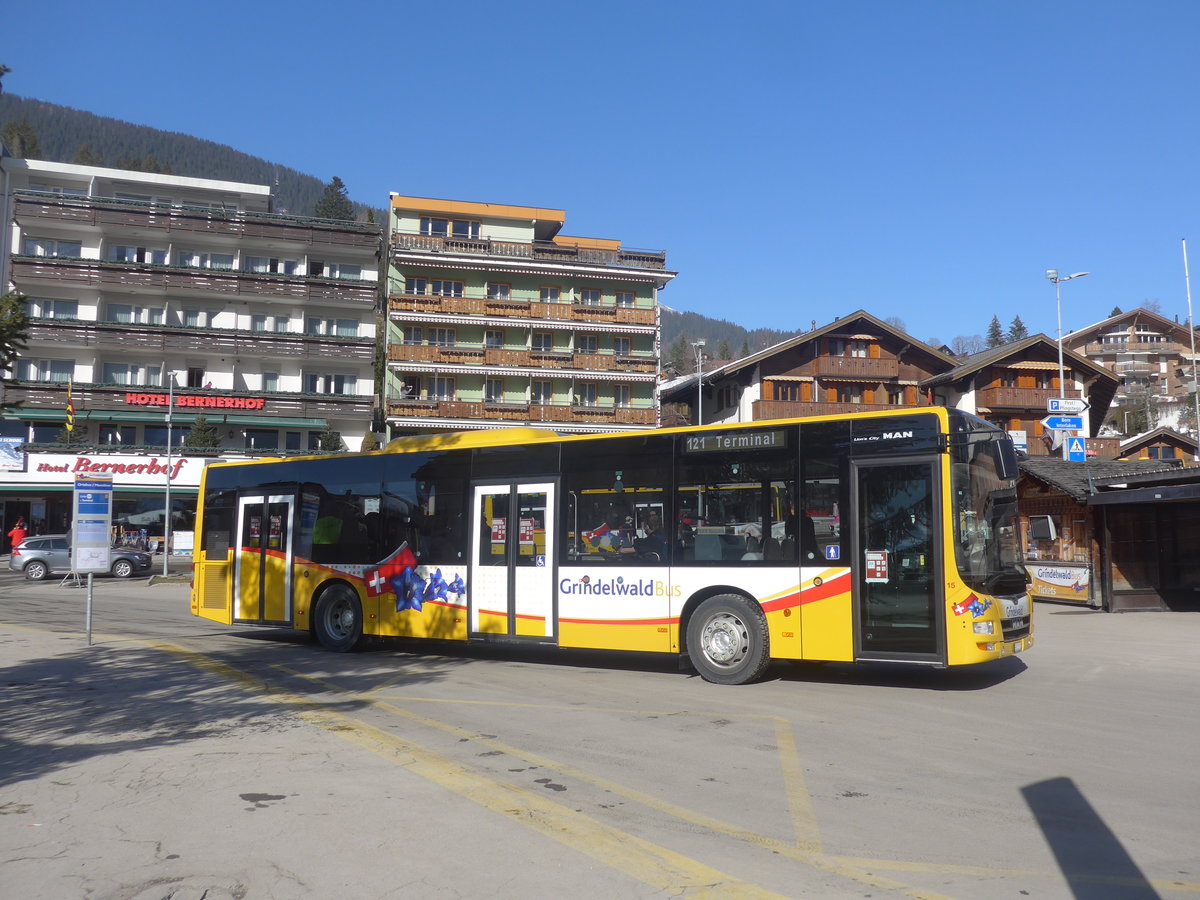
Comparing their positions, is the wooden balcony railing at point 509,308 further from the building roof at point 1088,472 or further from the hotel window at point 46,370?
the building roof at point 1088,472

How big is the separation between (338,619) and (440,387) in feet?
134

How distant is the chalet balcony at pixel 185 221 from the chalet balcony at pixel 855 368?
27.1 m

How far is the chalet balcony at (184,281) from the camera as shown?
4947cm

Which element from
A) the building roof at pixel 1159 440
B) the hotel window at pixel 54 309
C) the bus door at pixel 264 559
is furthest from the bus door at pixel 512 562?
the building roof at pixel 1159 440

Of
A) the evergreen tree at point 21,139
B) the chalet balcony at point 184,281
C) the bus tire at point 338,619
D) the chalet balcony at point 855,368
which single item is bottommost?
the bus tire at point 338,619

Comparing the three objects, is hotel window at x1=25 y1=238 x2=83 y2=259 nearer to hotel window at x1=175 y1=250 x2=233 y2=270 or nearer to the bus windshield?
hotel window at x1=175 y1=250 x2=233 y2=270

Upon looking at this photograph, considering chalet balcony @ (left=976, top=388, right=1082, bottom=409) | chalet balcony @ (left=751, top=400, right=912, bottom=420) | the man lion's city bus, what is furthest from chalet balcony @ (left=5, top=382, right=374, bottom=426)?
the man lion's city bus

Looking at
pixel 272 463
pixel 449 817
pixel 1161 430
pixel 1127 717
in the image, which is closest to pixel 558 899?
A: pixel 449 817

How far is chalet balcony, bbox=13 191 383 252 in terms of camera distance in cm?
5028

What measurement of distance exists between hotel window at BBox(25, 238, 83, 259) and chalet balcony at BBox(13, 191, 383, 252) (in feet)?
2.94

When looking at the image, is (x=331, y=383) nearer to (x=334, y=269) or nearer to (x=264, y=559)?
(x=334, y=269)

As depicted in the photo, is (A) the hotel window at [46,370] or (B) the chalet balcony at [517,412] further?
(B) the chalet balcony at [517,412]

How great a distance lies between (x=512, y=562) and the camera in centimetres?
1267

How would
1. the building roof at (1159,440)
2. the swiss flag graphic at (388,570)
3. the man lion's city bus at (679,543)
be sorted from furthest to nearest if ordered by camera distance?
1. the building roof at (1159,440)
2. the swiss flag graphic at (388,570)
3. the man lion's city bus at (679,543)
